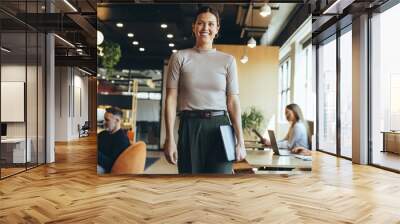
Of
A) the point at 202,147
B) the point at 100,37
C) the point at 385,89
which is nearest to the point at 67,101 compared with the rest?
the point at 100,37

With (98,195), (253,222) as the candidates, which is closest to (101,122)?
(98,195)

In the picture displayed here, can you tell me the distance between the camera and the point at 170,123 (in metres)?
5.60

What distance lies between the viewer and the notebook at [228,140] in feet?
18.3

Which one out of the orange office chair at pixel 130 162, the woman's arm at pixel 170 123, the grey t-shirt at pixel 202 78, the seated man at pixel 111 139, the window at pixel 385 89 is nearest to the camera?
the grey t-shirt at pixel 202 78

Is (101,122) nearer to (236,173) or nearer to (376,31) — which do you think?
(236,173)

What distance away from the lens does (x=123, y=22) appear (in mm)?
5727

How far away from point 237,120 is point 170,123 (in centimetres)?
99

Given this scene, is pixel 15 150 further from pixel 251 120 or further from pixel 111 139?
pixel 251 120

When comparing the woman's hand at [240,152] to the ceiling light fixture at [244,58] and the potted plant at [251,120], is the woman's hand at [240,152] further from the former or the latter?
the ceiling light fixture at [244,58]

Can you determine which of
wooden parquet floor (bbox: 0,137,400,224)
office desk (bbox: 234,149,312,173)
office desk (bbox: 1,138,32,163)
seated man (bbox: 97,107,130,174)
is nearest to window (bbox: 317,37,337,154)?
wooden parquet floor (bbox: 0,137,400,224)

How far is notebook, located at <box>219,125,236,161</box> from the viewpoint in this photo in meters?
5.57

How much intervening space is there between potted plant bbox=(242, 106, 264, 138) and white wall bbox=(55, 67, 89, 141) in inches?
399

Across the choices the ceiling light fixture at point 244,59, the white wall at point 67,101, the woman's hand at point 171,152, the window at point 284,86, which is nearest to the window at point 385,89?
the window at point 284,86

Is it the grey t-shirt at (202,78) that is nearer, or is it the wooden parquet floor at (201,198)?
the wooden parquet floor at (201,198)
